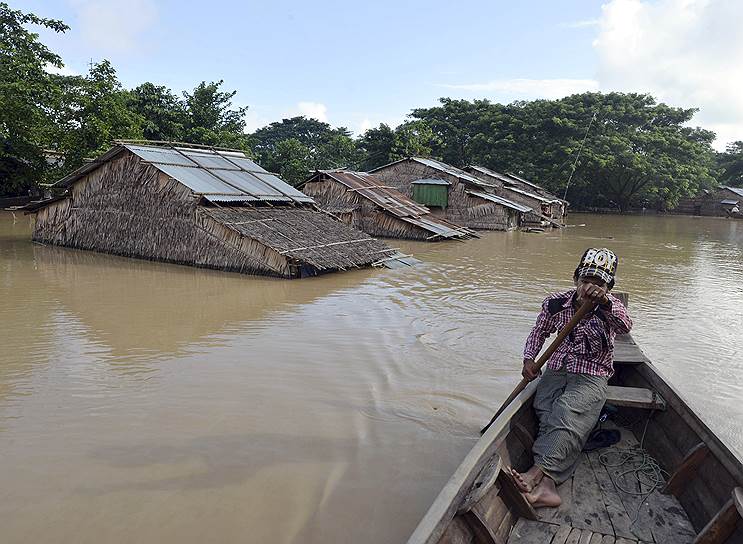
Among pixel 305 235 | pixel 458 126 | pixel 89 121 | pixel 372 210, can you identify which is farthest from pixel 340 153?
pixel 305 235

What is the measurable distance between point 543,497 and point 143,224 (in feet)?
37.0

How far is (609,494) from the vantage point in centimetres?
306

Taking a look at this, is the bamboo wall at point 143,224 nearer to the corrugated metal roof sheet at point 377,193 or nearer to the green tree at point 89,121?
the green tree at point 89,121

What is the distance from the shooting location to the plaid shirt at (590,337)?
3.56 meters

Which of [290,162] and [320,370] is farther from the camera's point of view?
[290,162]

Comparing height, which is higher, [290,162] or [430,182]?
[290,162]

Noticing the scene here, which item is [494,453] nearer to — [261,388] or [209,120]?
[261,388]

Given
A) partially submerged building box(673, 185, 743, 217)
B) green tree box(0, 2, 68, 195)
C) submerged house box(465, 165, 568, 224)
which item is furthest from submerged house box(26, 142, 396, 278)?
partially submerged building box(673, 185, 743, 217)

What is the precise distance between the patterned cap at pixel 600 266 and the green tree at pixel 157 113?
2231 cm

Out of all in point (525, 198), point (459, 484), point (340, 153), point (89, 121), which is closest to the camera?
point (459, 484)

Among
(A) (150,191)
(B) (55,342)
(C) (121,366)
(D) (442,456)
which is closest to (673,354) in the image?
(D) (442,456)

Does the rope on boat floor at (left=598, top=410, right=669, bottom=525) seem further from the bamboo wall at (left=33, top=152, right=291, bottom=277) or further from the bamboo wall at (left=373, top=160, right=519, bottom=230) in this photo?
the bamboo wall at (left=373, top=160, right=519, bottom=230)

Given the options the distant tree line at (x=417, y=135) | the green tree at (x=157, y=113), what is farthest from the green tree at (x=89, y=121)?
the green tree at (x=157, y=113)

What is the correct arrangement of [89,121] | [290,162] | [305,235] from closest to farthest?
[305,235] → [89,121] → [290,162]
